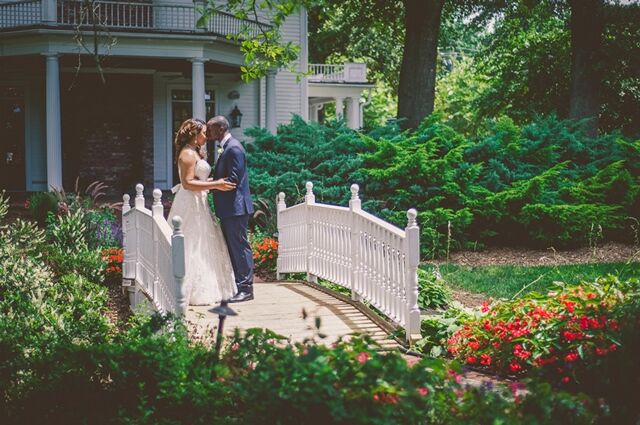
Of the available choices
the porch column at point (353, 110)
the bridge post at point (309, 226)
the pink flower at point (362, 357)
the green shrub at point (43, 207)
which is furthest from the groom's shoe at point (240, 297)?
the porch column at point (353, 110)

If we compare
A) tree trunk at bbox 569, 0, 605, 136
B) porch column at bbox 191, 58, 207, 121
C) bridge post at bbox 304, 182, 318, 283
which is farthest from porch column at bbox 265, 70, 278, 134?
bridge post at bbox 304, 182, 318, 283

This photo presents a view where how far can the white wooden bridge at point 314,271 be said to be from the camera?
8.47m

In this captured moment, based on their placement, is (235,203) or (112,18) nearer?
(235,203)

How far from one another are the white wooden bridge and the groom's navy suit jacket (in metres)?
0.67

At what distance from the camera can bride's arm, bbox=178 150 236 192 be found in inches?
389

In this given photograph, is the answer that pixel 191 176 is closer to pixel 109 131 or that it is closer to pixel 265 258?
pixel 265 258

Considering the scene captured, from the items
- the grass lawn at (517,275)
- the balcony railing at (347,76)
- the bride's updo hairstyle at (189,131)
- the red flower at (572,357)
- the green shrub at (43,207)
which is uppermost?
the balcony railing at (347,76)

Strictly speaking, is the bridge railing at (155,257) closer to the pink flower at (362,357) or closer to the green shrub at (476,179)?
the pink flower at (362,357)

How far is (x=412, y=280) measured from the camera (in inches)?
332

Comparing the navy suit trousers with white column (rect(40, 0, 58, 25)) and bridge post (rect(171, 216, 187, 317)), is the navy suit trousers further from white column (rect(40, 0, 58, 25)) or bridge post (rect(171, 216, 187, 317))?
white column (rect(40, 0, 58, 25))

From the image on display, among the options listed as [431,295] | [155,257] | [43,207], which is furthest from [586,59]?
[155,257]

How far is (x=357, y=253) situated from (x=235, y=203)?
4.68 feet

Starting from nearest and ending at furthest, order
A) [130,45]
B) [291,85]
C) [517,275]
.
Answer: [517,275] → [130,45] → [291,85]

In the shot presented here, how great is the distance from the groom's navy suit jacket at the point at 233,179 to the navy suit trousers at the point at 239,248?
0.29 ft
